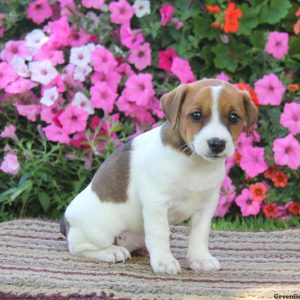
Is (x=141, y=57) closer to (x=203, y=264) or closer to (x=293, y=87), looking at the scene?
(x=293, y=87)

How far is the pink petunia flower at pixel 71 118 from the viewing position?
570 centimetres

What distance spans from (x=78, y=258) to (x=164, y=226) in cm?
68

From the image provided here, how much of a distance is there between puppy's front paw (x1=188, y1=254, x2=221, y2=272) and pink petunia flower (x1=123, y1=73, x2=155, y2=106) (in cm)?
207

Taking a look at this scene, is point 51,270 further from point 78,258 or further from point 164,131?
point 164,131

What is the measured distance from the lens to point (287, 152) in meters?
5.54

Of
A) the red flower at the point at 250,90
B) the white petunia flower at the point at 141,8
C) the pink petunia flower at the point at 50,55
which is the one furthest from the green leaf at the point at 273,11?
the pink petunia flower at the point at 50,55

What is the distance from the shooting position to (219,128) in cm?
357

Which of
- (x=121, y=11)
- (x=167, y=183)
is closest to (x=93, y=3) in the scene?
(x=121, y=11)

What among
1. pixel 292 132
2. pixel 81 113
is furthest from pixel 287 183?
pixel 81 113

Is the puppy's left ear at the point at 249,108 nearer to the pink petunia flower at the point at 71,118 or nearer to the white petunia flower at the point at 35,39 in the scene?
the pink petunia flower at the point at 71,118

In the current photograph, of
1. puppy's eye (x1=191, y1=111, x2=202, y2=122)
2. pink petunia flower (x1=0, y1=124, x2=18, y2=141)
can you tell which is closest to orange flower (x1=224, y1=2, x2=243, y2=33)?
pink petunia flower (x1=0, y1=124, x2=18, y2=141)

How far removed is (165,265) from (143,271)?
142 millimetres

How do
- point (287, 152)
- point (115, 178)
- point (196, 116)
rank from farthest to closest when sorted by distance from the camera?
point (287, 152) → point (115, 178) → point (196, 116)

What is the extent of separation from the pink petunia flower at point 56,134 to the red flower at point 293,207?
180cm
